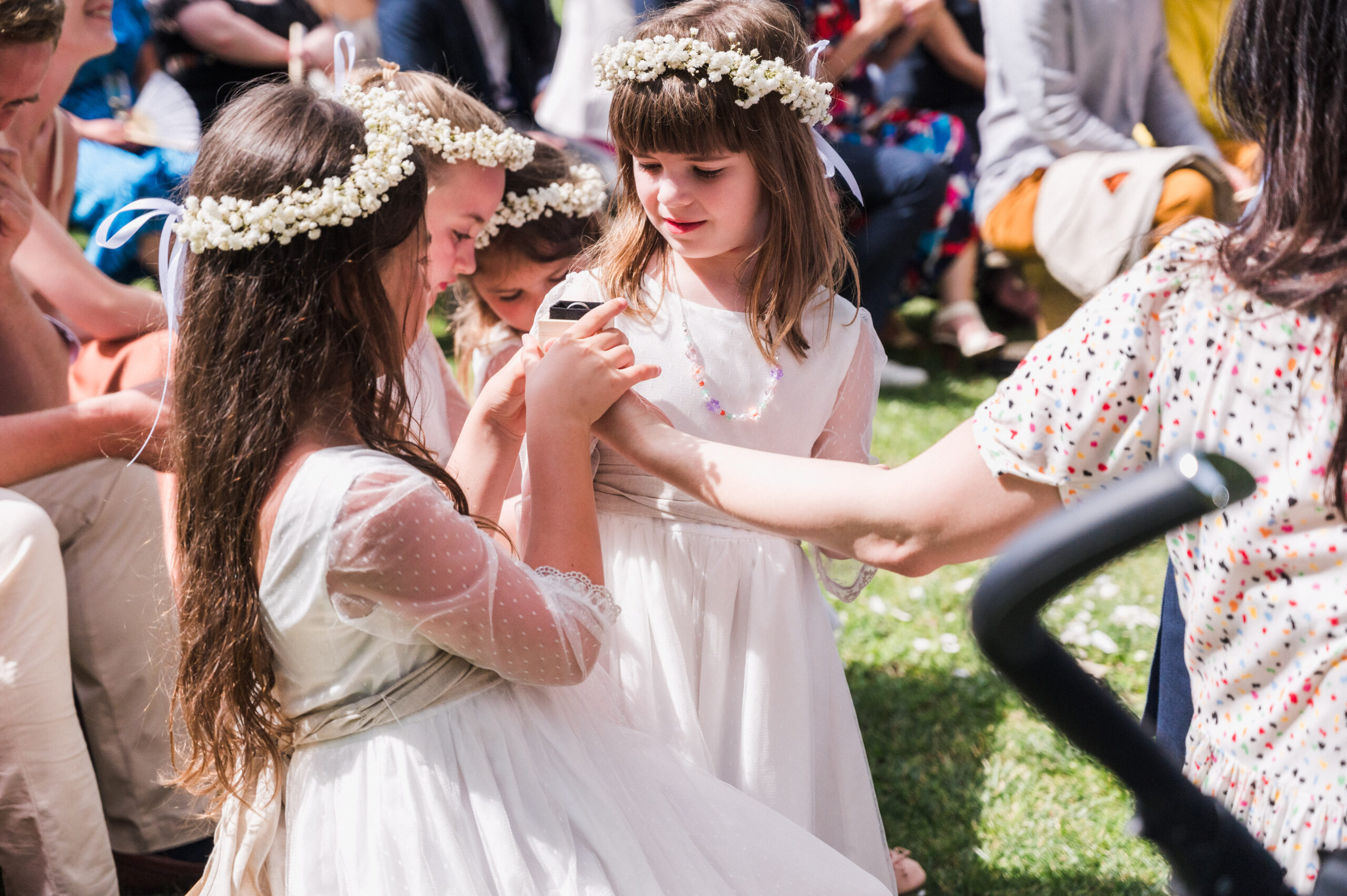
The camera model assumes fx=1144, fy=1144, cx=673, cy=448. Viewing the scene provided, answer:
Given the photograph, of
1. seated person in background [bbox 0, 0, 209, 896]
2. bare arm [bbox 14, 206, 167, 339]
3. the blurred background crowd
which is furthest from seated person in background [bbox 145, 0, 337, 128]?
seated person in background [bbox 0, 0, 209, 896]

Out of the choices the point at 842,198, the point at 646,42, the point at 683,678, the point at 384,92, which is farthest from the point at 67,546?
the point at 842,198

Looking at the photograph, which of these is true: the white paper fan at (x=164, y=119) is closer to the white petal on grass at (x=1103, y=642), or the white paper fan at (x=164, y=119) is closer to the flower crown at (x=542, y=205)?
the flower crown at (x=542, y=205)

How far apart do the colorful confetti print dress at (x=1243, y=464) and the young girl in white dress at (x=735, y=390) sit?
2.86 ft

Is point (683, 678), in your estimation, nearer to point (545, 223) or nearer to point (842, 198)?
point (545, 223)

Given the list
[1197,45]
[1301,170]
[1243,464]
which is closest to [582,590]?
[1243,464]

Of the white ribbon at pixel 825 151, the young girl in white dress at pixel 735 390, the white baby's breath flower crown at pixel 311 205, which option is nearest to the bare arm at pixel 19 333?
the white baby's breath flower crown at pixel 311 205

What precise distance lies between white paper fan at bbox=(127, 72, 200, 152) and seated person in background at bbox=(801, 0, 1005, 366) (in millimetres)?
2602

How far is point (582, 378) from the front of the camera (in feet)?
5.69

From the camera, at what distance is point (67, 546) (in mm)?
2373

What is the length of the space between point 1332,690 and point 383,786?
1.13 metres

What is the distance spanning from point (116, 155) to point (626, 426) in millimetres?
3180

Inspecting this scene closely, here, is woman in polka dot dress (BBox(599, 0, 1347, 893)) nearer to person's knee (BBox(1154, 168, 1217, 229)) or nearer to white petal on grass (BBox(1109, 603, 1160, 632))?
white petal on grass (BBox(1109, 603, 1160, 632))

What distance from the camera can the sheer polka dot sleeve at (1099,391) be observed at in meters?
1.18

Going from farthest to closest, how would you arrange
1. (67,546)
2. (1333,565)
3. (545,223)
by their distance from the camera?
(545,223)
(67,546)
(1333,565)
